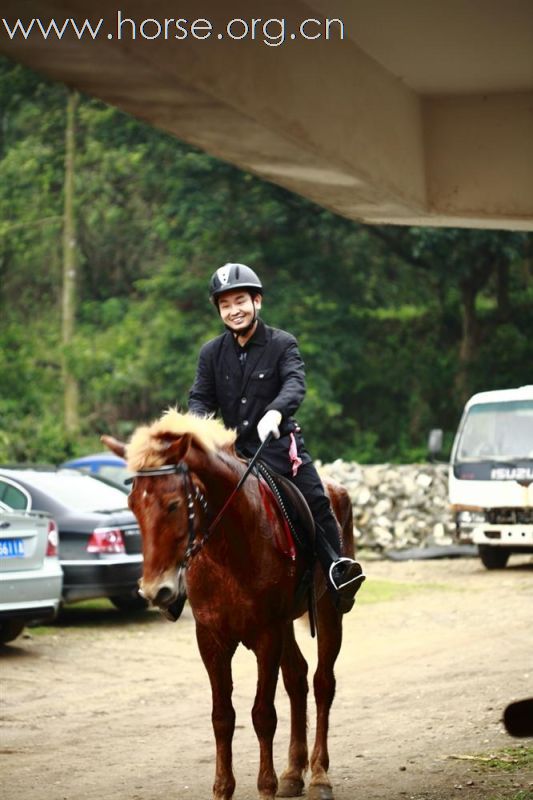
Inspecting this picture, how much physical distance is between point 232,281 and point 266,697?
2152mm

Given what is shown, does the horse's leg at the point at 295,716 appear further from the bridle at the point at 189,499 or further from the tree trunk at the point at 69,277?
the tree trunk at the point at 69,277

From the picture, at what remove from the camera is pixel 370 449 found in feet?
128

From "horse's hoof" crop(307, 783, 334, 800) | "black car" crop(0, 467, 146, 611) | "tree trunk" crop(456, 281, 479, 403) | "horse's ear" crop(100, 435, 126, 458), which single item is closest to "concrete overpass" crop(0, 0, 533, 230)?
"horse's ear" crop(100, 435, 126, 458)

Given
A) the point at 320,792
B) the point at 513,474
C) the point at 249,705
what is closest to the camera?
the point at 320,792

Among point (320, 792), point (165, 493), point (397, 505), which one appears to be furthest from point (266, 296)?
point (165, 493)

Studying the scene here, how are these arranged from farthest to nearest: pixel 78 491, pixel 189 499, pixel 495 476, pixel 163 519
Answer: pixel 495 476 < pixel 78 491 < pixel 189 499 < pixel 163 519

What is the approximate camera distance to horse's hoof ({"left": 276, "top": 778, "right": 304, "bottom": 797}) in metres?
7.68

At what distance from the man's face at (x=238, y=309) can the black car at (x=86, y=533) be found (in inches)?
311

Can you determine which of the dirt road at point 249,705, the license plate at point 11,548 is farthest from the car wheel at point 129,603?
the license plate at point 11,548

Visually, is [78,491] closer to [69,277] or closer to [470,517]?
[470,517]

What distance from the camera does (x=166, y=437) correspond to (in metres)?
6.52

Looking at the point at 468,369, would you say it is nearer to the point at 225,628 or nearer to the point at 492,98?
the point at 492,98

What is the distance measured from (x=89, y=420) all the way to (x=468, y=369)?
10802 millimetres

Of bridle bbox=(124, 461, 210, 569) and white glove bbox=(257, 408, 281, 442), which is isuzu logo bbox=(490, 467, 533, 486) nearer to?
white glove bbox=(257, 408, 281, 442)
